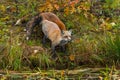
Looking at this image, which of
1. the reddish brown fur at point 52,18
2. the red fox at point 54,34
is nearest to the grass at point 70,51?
the red fox at point 54,34

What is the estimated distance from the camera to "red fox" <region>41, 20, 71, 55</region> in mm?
7754

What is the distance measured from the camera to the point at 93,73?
7.26 meters

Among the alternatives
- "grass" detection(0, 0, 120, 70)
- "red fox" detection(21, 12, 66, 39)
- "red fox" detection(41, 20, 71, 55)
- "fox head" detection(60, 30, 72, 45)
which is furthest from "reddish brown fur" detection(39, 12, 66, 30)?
"fox head" detection(60, 30, 72, 45)

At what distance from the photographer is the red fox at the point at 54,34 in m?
7.75

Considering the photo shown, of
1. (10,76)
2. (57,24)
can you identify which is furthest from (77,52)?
(10,76)

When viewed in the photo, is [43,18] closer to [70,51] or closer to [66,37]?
[66,37]

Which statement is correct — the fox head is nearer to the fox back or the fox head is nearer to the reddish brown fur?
the fox back

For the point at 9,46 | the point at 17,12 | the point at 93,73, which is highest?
the point at 17,12

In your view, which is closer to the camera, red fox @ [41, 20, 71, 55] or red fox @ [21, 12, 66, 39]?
red fox @ [41, 20, 71, 55]

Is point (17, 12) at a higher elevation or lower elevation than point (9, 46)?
higher

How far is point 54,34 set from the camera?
26.2 feet

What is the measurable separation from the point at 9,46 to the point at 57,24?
120 centimetres

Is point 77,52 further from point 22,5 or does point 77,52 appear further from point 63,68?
point 22,5

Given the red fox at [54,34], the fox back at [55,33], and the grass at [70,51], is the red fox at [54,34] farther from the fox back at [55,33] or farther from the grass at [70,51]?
the grass at [70,51]
